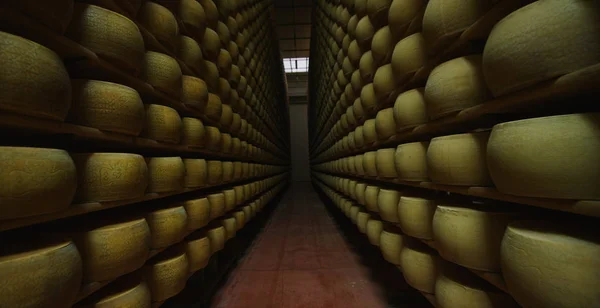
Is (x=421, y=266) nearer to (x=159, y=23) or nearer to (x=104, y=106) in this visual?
(x=104, y=106)

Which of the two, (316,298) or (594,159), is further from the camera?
(316,298)

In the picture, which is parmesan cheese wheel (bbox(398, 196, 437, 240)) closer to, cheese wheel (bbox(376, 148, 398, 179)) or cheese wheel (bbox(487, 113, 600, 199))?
cheese wheel (bbox(376, 148, 398, 179))

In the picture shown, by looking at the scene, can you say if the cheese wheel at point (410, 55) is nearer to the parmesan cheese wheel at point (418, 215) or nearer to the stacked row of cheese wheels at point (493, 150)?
the stacked row of cheese wheels at point (493, 150)

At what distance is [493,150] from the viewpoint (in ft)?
2.27

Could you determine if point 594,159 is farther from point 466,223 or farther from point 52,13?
point 52,13

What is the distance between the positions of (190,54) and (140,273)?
1.10 metres

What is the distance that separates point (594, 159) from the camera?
1.71 ft

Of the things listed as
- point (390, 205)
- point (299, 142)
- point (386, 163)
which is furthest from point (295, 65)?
point (390, 205)

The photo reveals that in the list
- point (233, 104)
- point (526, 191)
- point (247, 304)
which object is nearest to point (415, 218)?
point (526, 191)

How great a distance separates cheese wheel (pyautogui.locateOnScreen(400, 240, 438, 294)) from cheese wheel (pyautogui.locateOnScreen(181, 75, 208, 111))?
1317 mm

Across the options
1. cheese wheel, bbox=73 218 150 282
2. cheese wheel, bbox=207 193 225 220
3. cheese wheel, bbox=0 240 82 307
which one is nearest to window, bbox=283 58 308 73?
cheese wheel, bbox=207 193 225 220

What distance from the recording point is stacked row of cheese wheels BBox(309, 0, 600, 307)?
1.78ft

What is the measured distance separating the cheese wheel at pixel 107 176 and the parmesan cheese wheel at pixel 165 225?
0.69 feet

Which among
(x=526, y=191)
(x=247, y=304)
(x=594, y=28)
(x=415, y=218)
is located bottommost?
(x=247, y=304)
